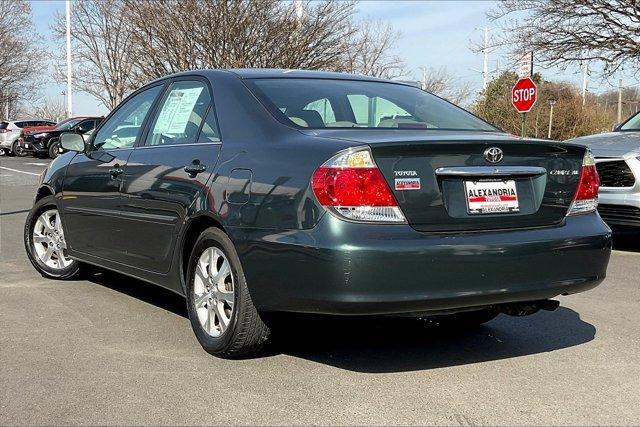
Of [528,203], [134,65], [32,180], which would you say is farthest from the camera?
[134,65]

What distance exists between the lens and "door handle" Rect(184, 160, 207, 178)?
4.07 meters

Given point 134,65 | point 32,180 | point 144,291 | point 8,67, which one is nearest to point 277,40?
point 134,65

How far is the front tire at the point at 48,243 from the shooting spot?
6.00 m

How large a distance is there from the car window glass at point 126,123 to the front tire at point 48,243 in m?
0.84

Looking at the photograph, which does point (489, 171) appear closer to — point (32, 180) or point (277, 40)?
point (32, 180)

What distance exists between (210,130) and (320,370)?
4.87 ft

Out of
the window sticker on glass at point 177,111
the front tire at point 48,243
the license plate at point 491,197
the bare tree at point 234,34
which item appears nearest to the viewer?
the license plate at point 491,197

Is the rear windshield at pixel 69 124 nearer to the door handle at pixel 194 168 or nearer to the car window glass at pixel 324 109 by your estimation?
the door handle at pixel 194 168

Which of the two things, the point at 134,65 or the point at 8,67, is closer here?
the point at 134,65

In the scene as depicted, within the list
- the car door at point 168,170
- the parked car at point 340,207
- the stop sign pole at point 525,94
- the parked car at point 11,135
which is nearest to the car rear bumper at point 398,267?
the parked car at point 340,207

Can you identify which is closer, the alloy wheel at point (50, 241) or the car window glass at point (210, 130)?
the car window glass at point (210, 130)

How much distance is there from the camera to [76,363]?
12.9ft

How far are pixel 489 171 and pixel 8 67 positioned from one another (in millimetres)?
50370

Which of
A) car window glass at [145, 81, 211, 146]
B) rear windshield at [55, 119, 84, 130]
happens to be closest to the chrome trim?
car window glass at [145, 81, 211, 146]
